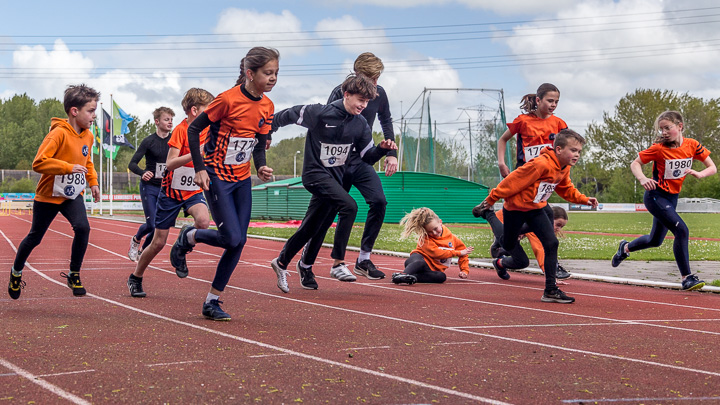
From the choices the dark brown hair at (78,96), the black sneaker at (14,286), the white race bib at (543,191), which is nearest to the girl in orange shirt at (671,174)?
the white race bib at (543,191)

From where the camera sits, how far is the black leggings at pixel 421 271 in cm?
848

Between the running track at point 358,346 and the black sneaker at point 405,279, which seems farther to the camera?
the black sneaker at point 405,279

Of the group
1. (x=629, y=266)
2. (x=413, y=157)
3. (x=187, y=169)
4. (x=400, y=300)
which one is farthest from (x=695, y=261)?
(x=413, y=157)

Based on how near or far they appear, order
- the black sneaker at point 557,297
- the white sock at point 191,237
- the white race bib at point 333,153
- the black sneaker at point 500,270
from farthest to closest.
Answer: the black sneaker at point 500,270 < the white race bib at point 333,153 < the black sneaker at point 557,297 < the white sock at point 191,237

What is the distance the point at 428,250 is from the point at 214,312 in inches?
138

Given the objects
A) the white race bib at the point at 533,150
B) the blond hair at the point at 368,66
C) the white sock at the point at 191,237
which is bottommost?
the white sock at the point at 191,237

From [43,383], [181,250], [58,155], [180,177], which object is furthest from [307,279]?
[43,383]

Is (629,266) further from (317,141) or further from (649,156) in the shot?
(317,141)

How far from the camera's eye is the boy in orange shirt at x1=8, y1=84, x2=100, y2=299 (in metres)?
6.49

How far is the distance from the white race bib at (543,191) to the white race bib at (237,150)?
2809 mm

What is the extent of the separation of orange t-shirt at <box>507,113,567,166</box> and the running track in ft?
5.49

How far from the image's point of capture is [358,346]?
4.72 metres

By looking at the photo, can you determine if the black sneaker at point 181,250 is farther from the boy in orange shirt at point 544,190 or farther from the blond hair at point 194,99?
the boy in orange shirt at point 544,190

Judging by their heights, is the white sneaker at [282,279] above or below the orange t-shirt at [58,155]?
below
